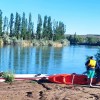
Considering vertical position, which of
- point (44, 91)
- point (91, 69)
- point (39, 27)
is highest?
point (39, 27)

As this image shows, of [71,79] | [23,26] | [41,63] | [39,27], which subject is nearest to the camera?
[71,79]

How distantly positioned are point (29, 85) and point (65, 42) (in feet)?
349

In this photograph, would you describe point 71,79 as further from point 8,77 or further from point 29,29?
point 29,29

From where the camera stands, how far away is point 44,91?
48.1ft

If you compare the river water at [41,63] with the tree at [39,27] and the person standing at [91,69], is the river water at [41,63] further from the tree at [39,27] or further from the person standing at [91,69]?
the tree at [39,27]

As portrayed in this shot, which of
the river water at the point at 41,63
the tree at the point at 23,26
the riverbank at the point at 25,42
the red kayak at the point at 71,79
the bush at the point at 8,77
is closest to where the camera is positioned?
the bush at the point at 8,77

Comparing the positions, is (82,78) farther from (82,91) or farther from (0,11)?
(0,11)

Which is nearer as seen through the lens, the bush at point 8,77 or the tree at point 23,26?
the bush at point 8,77

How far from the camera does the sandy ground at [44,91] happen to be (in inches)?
531

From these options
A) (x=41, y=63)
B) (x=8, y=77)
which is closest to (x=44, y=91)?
(x=8, y=77)

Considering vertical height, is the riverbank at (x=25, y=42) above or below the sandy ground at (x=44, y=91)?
above

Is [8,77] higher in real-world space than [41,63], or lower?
higher

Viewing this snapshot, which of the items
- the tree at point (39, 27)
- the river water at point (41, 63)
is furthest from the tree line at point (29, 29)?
the river water at point (41, 63)

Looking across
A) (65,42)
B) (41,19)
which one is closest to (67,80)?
(41,19)
